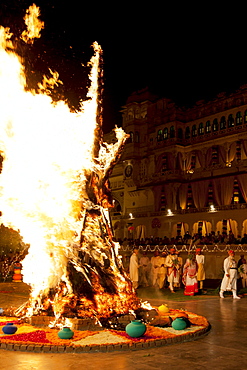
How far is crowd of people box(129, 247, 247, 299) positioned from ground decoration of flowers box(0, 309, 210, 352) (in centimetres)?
723

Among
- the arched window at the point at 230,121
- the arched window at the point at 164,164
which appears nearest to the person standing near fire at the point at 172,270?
the arched window at the point at 230,121

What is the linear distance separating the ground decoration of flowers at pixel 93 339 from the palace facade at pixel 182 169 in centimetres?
3195

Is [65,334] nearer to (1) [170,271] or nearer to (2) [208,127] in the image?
(1) [170,271]

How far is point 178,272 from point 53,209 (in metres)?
10.5

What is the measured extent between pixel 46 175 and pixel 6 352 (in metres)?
3.91

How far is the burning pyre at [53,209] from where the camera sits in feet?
30.0

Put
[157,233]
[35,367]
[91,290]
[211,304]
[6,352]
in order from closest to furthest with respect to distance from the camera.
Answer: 1. [35,367]
2. [6,352]
3. [91,290]
4. [211,304]
5. [157,233]

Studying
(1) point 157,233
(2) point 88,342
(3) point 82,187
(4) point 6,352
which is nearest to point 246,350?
(2) point 88,342

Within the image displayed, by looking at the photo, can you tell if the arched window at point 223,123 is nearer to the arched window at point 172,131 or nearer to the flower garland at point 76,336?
the arched window at point 172,131

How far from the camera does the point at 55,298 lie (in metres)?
9.14

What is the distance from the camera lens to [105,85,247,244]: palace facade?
41.3 metres

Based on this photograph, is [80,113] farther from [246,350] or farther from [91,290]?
[246,350]

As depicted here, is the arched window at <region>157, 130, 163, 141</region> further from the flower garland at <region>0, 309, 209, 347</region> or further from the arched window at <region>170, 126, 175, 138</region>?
the flower garland at <region>0, 309, 209, 347</region>

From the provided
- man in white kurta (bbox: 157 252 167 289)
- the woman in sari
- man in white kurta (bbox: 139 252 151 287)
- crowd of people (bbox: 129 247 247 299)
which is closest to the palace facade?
man in white kurta (bbox: 139 252 151 287)
